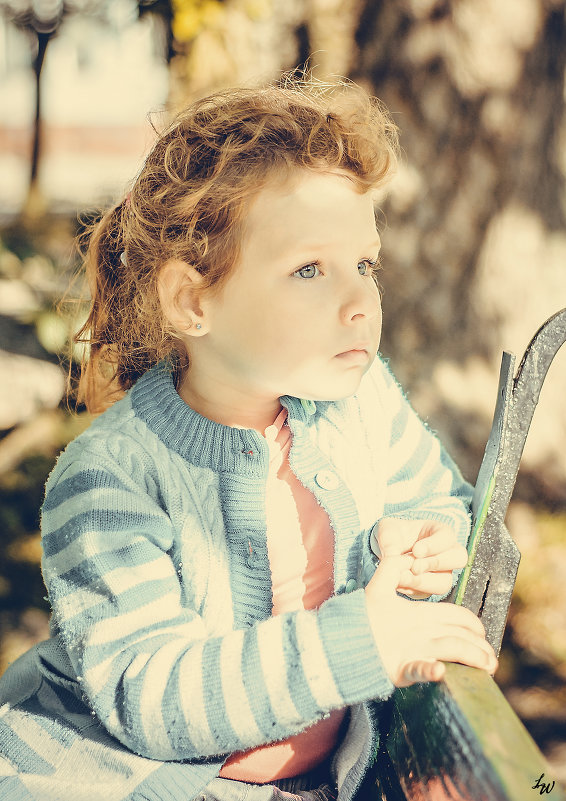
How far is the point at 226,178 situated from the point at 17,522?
6.48ft

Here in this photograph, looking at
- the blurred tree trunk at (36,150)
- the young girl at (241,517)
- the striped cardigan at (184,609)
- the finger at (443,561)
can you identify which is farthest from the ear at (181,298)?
the blurred tree trunk at (36,150)

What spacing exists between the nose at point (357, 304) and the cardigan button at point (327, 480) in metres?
Result: 0.31

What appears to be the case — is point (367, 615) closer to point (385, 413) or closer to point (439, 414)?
point (385, 413)

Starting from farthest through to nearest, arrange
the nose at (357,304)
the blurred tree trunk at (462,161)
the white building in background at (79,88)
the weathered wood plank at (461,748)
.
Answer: the white building in background at (79,88), the blurred tree trunk at (462,161), the nose at (357,304), the weathered wood plank at (461,748)

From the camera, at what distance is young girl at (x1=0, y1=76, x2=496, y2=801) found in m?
1.16

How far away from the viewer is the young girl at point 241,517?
116 centimetres

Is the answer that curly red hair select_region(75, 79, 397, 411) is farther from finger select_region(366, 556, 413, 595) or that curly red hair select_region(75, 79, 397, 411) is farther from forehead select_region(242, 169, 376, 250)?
finger select_region(366, 556, 413, 595)

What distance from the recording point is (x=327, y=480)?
147 cm

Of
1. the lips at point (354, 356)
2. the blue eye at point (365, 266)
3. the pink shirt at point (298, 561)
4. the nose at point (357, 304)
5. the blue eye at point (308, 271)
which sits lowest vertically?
the pink shirt at point (298, 561)

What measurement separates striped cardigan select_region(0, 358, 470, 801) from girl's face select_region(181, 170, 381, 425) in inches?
6.4

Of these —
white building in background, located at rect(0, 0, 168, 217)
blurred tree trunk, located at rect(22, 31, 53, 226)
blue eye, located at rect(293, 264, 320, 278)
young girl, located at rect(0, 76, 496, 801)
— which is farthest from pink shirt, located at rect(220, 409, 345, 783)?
blurred tree trunk, located at rect(22, 31, 53, 226)

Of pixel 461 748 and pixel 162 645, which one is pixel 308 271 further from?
pixel 461 748

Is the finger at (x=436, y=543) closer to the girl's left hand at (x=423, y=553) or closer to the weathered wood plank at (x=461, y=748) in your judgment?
the girl's left hand at (x=423, y=553)

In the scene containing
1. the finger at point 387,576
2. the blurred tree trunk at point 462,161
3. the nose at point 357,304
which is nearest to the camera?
the finger at point 387,576
